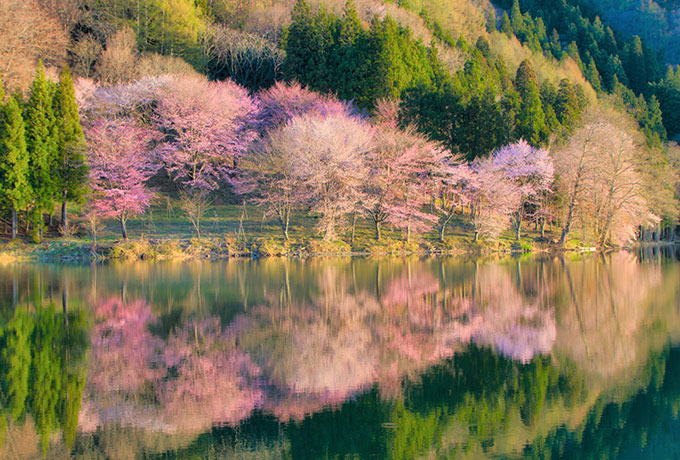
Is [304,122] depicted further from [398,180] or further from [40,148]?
[40,148]

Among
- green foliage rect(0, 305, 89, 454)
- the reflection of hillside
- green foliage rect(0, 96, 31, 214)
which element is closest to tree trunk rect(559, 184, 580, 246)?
the reflection of hillside

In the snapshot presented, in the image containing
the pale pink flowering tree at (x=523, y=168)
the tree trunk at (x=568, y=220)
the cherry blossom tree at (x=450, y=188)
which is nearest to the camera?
the cherry blossom tree at (x=450, y=188)

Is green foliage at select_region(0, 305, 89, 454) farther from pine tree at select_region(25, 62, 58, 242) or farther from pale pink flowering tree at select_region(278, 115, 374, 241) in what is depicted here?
pale pink flowering tree at select_region(278, 115, 374, 241)

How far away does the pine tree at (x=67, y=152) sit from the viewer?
38.9 meters

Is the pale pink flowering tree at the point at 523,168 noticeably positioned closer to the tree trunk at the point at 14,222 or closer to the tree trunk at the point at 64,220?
the tree trunk at the point at 64,220

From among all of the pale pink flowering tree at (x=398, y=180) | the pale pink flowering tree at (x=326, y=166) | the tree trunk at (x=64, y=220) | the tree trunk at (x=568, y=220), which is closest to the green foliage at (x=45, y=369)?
the tree trunk at (x=64, y=220)

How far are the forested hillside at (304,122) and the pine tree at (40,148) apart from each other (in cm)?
10

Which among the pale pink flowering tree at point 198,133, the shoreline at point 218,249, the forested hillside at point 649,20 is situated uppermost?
the forested hillside at point 649,20

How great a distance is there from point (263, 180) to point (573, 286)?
23.7 metres

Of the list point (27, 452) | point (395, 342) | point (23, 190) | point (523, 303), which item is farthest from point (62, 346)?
A: point (23, 190)

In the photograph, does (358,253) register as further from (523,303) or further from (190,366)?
(190,366)

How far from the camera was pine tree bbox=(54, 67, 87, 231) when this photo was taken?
3891 centimetres

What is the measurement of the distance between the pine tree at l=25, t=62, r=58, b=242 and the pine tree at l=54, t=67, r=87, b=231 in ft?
1.30

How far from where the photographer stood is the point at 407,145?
146 ft
